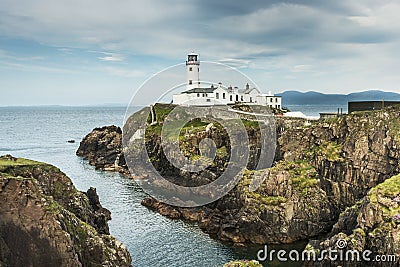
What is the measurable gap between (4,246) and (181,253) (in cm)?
2146

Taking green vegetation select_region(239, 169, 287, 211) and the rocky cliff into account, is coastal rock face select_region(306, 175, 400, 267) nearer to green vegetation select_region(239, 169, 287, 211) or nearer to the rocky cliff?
the rocky cliff

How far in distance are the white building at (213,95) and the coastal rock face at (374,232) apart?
5194 cm

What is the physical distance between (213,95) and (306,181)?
40075 mm

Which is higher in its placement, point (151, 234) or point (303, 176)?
point (303, 176)

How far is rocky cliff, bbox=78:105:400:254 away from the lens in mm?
49656

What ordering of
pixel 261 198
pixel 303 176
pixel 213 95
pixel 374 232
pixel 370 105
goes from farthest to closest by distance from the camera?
pixel 213 95, pixel 370 105, pixel 303 176, pixel 261 198, pixel 374 232

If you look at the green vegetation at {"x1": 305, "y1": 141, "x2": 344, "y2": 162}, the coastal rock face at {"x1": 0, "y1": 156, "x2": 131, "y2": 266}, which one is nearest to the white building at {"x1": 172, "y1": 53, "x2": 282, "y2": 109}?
the green vegetation at {"x1": 305, "y1": 141, "x2": 344, "y2": 162}

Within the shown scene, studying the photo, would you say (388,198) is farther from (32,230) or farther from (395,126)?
(32,230)

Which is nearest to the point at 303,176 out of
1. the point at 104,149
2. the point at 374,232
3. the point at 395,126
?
the point at 395,126

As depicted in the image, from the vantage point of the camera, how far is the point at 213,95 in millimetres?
90062

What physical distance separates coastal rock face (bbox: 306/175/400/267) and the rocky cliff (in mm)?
8007

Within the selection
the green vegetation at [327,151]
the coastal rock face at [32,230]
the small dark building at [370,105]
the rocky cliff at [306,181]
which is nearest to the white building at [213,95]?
the rocky cliff at [306,181]

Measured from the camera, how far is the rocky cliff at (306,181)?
49.7 metres

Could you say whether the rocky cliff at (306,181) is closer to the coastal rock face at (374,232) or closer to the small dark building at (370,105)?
the small dark building at (370,105)
